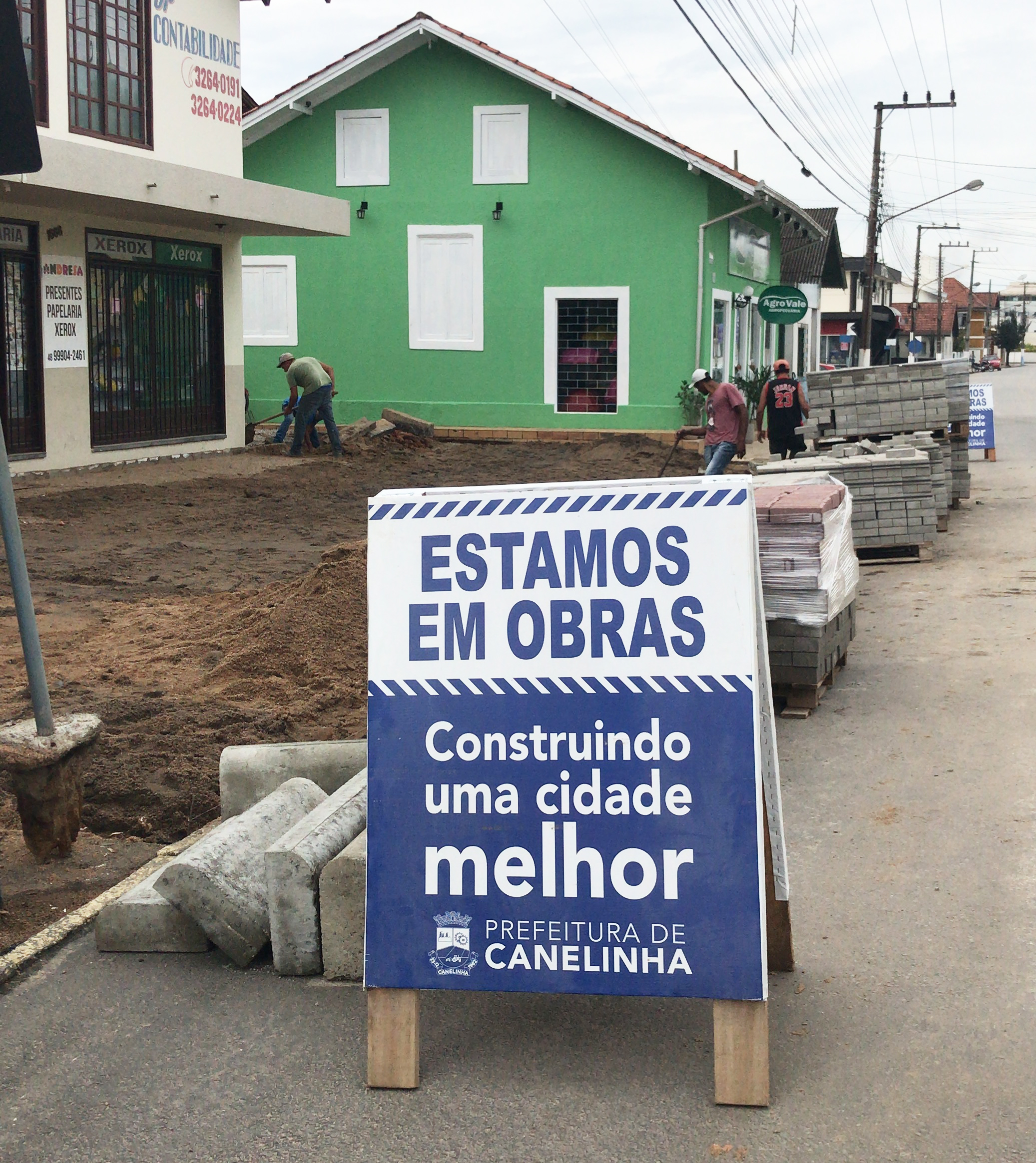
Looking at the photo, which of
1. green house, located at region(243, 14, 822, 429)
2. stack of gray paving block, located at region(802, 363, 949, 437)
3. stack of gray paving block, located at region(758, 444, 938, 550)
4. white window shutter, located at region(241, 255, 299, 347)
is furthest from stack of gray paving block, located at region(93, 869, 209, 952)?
white window shutter, located at region(241, 255, 299, 347)

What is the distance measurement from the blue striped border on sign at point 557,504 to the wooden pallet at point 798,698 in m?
3.93

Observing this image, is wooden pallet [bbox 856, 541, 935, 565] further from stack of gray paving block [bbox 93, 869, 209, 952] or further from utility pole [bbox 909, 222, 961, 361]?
utility pole [bbox 909, 222, 961, 361]

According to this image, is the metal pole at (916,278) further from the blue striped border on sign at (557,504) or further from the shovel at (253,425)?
the blue striped border on sign at (557,504)

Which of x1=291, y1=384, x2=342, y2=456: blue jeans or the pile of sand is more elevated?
x1=291, y1=384, x2=342, y2=456: blue jeans

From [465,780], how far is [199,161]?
18.0m

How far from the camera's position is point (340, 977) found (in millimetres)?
4066

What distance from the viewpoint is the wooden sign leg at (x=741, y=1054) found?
3.33 meters

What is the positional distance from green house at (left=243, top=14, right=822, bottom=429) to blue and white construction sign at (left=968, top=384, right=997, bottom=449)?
4829 millimetres

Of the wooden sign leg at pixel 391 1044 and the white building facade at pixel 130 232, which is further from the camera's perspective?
the white building facade at pixel 130 232

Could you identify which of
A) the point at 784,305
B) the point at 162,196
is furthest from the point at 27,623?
the point at 784,305

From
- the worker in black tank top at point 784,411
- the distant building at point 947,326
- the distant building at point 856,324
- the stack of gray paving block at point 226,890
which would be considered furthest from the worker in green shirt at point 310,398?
the distant building at point 947,326

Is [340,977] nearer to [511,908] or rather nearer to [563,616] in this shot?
[511,908]

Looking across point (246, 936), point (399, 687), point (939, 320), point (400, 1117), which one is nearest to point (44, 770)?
point (246, 936)

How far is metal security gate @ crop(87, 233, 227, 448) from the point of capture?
60.9 ft
